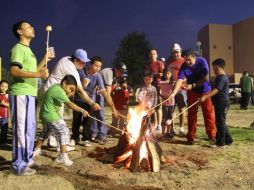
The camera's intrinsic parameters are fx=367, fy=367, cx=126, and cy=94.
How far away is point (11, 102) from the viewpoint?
5840 mm

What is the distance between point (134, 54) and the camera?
43.7 meters

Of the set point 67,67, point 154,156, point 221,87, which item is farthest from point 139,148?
point 221,87

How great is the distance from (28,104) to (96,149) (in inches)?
108

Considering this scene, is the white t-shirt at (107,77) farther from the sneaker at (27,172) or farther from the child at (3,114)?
the sneaker at (27,172)

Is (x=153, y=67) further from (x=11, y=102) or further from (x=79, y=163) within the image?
(x=11, y=102)

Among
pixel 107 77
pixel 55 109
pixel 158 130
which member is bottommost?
pixel 158 130

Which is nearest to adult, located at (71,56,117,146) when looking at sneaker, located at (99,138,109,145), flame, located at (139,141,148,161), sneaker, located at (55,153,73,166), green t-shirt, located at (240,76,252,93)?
sneaker, located at (99,138,109,145)

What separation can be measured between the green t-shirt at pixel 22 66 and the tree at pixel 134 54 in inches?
1433

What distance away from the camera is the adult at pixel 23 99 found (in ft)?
18.9

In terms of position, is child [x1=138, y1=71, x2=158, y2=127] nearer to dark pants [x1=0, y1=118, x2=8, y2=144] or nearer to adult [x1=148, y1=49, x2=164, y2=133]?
adult [x1=148, y1=49, x2=164, y2=133]

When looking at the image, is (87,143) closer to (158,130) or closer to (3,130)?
(3,130)

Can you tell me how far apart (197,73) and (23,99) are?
441 centimetres

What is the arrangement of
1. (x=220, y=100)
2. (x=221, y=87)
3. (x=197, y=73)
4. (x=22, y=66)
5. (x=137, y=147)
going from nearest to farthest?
(x=22, y=66) → (x=137, y=147) → (x=221, y=87) → (x=220, y=100) → (x=197, y=73)

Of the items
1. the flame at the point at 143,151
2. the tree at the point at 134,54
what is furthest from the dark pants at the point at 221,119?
the tree at the point at 134,54
